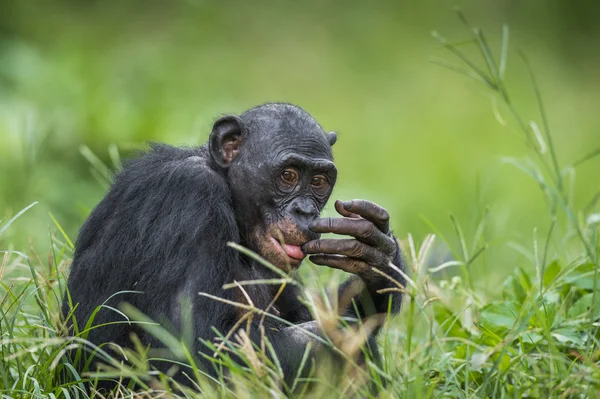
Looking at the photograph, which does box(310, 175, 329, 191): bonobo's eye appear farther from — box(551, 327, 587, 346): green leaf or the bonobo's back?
box(551, 327, 587, 346): green leaf

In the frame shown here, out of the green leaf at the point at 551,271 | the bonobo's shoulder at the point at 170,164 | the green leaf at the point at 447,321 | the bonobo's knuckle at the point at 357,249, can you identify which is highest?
the bonobo's shoulder at the point at 170,164

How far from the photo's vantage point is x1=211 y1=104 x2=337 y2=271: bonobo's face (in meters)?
5.34

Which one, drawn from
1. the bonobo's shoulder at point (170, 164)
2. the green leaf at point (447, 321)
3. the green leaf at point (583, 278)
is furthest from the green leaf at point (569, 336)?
the bonobo's shoulder at point (170, 164)

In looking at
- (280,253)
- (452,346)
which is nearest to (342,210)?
(280,253)

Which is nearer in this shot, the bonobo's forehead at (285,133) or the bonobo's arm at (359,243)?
the bonobo's arm at (359,243)

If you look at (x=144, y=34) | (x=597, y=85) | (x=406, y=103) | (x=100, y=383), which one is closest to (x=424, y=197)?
(x=406, y=103)

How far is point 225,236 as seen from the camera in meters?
5.03

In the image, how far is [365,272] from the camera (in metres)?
5.30

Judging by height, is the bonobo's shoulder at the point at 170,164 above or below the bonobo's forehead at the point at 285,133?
below

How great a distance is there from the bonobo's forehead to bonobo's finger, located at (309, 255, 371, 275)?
717 mm

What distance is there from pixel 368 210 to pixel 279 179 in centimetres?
70

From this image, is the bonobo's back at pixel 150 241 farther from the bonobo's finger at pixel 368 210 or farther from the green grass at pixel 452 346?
the bonobo's finger at pixel 368 210

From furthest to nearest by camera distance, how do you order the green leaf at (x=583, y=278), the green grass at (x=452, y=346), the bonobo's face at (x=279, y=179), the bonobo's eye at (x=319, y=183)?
the bonobo's eye at (x=319, y=183), the green leaf at (x=583, y=278), the bonobo's face at (x=279, y=179), the green grass at (x=452, y=346)

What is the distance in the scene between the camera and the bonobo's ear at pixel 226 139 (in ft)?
18.5
